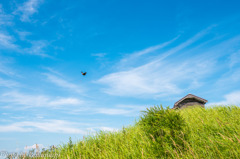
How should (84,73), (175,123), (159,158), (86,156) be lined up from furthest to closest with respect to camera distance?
(84,73)
(86,156)
(175,123)
(159,158)

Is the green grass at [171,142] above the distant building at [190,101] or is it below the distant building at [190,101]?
below

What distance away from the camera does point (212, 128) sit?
29.9 ft

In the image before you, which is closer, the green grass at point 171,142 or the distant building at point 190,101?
the green grass at point 171,142

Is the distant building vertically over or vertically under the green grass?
over

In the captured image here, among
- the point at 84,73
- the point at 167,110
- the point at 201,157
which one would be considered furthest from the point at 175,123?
the point at 84,73

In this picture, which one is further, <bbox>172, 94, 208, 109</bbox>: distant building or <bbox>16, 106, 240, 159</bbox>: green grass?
<bbox>172, 94, 208, 109</bbox>: distant building

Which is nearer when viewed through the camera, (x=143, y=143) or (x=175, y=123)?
(x=175, y=123)

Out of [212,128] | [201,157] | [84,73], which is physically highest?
[84,73]

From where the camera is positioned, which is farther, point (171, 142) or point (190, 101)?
point (190, 101)

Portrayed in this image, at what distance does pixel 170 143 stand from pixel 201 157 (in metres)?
1.10

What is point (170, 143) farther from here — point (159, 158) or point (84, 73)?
point (84, 73)

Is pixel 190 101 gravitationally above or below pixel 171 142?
above

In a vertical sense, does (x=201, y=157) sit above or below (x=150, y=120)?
below

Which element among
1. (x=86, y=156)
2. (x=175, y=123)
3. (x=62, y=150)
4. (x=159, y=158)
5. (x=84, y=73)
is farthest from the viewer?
(x=84, y=73)
